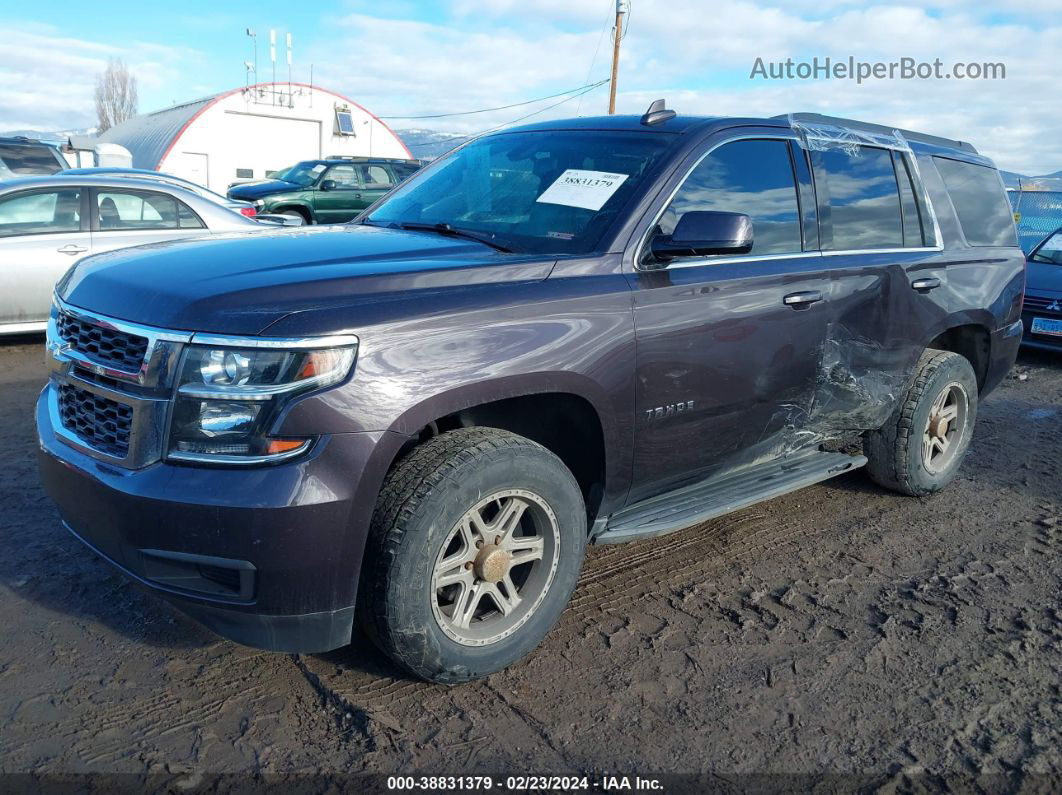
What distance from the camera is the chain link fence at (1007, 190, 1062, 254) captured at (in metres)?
15.8

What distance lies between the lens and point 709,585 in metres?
3.71

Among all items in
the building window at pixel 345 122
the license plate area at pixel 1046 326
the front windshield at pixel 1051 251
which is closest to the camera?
the license plate area at pixel 1046 326

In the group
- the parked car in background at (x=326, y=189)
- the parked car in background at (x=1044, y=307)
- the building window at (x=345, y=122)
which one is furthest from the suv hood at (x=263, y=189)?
the building window at (x=345, y=122)

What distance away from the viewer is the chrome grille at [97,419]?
255 cm

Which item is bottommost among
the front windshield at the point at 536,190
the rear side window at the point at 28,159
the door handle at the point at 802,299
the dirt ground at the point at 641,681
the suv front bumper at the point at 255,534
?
the dirt ground at the point at 641,681

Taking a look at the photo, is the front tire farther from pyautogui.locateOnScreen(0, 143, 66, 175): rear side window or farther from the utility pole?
the utility pole

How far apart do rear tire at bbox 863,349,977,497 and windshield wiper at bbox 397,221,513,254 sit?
2.47m

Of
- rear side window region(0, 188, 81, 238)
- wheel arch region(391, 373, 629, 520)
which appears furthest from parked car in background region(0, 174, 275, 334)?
wheel arch region(391, 373, 629, 520)

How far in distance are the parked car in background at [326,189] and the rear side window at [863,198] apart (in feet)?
42.2

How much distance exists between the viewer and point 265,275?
2.65 meters

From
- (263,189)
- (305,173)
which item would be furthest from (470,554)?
(305,173)

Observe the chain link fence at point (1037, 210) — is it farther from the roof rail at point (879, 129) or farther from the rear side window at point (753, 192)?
the rear side window at point (753, 192)

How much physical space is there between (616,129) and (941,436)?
2.68 meters

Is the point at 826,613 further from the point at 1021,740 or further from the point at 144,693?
the point at 144,693
